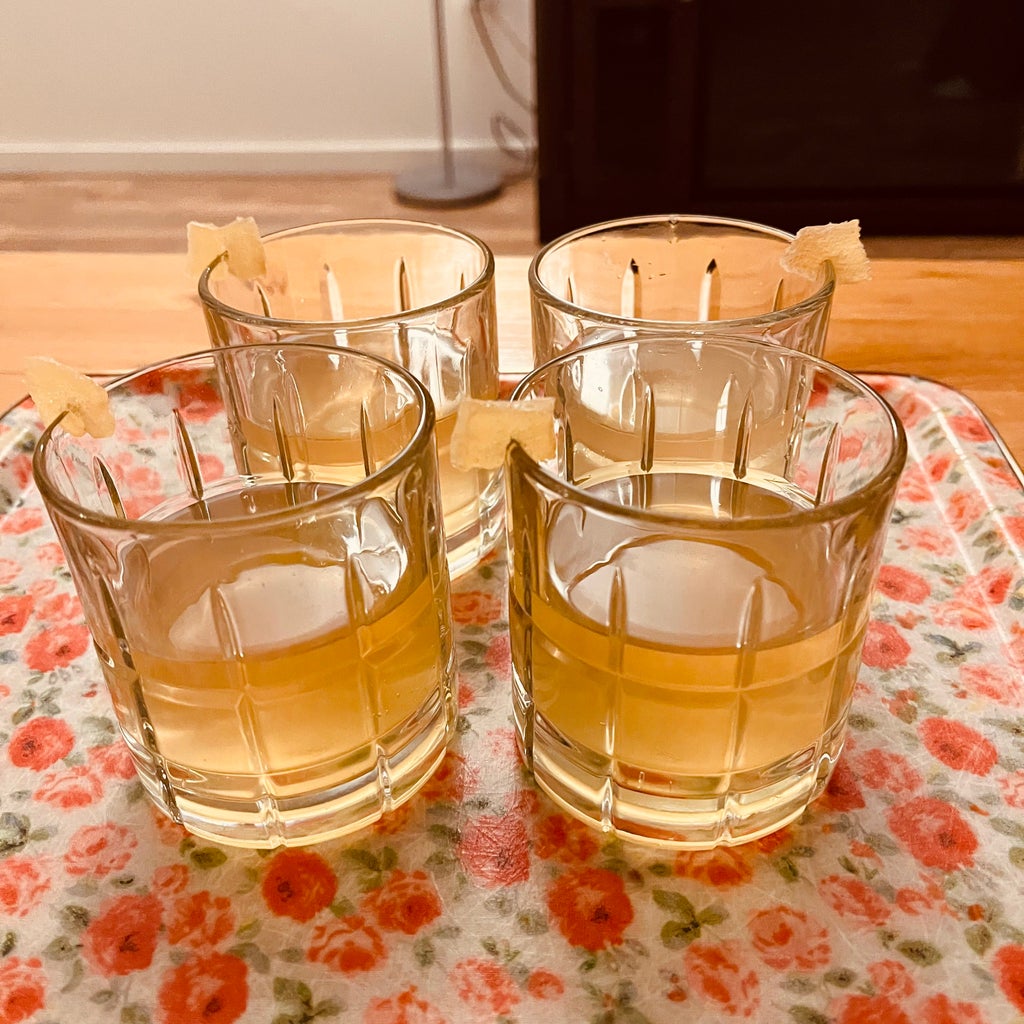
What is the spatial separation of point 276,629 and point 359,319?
0.25 meters

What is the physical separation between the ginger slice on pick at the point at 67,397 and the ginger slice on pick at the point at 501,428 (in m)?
0.18

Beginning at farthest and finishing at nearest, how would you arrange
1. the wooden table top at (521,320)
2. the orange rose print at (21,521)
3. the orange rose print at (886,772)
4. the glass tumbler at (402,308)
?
the wooden table top at (521,320), the orange rose print at (21,521), the glass tumbler at (402,308), the orange rose print at (886,772)

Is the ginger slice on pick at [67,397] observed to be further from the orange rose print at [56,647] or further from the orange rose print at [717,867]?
the orange rose print at [717,867]

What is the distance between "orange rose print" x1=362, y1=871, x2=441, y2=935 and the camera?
1.53 ft

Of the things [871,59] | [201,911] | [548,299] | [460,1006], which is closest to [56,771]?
[201,911]

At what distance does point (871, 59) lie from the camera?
2.19 m

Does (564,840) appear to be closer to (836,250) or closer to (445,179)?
(836,250)

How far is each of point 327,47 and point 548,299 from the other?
2.55m

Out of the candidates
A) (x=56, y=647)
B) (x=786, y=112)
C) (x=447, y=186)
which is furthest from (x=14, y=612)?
(x=447, y=186)

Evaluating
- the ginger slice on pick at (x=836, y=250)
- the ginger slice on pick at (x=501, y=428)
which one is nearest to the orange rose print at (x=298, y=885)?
the ginger slice on pick at (x=501, y=428)

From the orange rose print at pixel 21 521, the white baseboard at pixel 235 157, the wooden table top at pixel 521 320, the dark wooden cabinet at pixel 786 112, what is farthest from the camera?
the white baseboard at pixel 235 157

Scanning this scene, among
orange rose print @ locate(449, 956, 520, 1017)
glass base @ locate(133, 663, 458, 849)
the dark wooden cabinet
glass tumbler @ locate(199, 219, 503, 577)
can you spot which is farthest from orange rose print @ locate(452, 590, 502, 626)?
the dark wooden cabinet

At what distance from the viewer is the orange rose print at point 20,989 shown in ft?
1.42

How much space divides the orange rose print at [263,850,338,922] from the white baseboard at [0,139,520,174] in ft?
8.98
